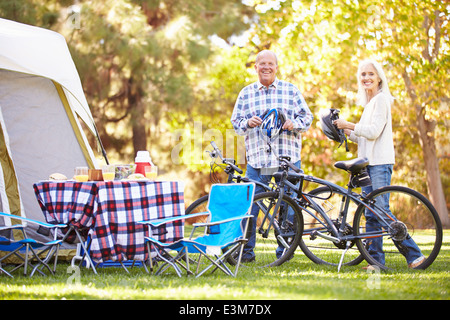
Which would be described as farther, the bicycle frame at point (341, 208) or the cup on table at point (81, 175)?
the bicycle frame at point (341, 208)

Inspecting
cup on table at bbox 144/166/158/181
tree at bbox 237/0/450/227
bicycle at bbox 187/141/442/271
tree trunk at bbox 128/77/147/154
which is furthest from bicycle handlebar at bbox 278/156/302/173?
tree trunk at bbox 128/77/147/154

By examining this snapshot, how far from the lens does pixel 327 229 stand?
4824 millimetres

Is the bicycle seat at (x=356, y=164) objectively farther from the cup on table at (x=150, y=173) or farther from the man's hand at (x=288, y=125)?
the cup on table at (x=150, y=173)

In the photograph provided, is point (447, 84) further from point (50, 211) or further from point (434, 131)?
point (50, 211)

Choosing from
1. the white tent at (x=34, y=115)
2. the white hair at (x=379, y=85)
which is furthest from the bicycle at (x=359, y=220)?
the white tent at (x=34, y=115)

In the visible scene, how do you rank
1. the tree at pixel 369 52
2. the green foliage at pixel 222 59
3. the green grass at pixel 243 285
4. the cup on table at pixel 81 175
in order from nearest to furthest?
the green grass at pixel 243 285, the cup on table at pixel 81 175, the tree at pixel 369 52, the green foliage at pixel 222 59

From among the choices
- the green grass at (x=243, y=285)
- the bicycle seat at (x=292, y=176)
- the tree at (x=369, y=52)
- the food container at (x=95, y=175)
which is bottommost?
the green grass at (x=243, y=285)

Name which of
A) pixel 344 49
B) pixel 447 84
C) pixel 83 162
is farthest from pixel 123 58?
pixel 83 162

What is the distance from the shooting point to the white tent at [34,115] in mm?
5293

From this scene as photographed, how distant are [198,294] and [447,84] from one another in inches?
409

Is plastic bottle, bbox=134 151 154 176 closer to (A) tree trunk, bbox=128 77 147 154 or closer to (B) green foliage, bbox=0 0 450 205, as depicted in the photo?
(B) green foliage, bbox=0 0 450 205

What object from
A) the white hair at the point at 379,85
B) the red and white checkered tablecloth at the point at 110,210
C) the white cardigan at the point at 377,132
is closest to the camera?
the red and white checkered tablecloth at the point at 110,210

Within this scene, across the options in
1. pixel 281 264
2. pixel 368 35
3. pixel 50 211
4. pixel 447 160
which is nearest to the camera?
pixel 50 211
